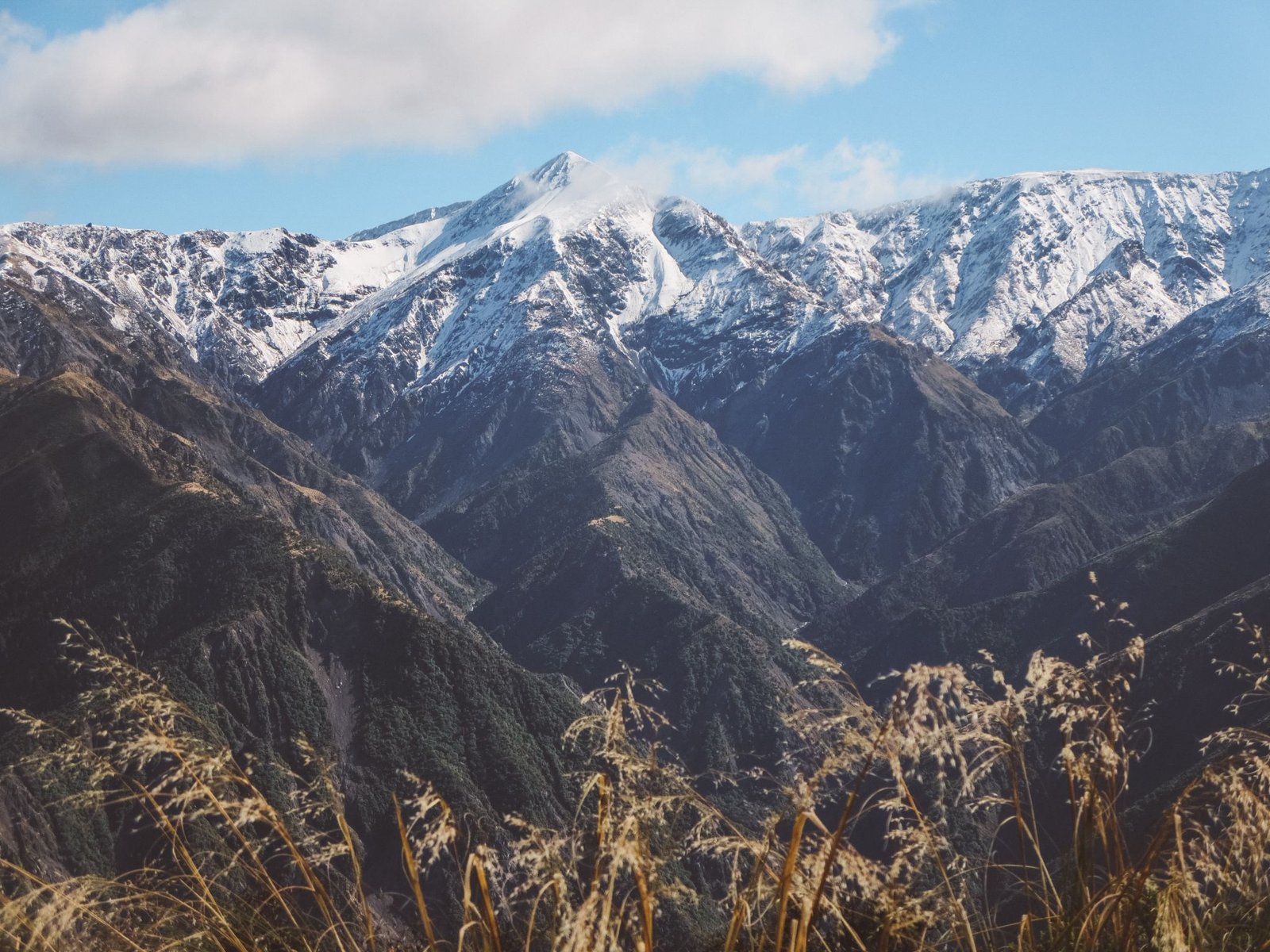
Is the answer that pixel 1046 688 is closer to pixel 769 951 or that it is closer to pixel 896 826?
pixel 896 826

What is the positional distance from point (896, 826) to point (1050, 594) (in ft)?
659

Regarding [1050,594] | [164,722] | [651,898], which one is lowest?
[1050,594]

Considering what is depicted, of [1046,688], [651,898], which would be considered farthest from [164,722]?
[1046,688]

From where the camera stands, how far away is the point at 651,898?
5.70 metres

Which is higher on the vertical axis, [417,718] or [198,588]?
[198,588]

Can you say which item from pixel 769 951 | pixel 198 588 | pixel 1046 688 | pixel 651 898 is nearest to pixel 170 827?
pixel 651 898

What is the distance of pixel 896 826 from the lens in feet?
25.0

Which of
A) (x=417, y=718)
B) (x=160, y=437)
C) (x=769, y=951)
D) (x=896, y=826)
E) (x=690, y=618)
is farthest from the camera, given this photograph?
(x=690, y=618)

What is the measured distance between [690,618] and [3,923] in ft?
638

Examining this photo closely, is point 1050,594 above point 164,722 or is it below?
below

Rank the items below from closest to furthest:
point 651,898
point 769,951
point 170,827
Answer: point 651,898, point 170,827, point 769,951

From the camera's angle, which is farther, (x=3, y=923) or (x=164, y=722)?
(x=164, y=722)

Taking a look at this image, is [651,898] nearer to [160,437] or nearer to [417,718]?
[417,718]

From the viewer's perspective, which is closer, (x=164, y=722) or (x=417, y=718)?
(x=164, y=722)
